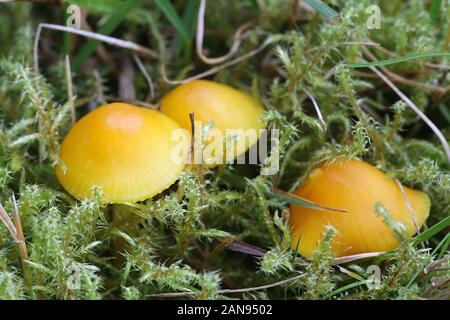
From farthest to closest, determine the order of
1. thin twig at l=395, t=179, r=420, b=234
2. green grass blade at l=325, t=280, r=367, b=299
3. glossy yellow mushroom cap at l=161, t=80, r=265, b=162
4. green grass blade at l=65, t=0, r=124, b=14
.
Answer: green grass blade at l=65, t=0, r=124, b=14 → glossy yellow mushroom cap at l=161, t=80, r=265, b=162 → thin twig at l=395, t=179, r=420, b=234 → green grass blade at l=325, t=280, r=367, b=299

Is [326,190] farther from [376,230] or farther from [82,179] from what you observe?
[82,179]

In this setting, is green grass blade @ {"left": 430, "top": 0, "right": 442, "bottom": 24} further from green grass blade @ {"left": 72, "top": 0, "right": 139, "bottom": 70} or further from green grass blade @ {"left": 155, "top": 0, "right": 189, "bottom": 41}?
green grass blade @ {"left": 72, "top": 0, "right": 139, "bottom": 70}

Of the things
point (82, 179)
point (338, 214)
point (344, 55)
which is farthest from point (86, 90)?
point (338, 214)

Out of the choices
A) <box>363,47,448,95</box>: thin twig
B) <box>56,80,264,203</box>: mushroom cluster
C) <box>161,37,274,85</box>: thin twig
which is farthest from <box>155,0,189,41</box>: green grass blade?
<box>363,47,448,95</box>: thin twig

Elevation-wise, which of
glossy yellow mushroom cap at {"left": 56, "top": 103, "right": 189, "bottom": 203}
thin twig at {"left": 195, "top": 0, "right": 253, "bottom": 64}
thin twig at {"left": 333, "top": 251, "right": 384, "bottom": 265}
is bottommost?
thin twig at {"left": 333, "top": 251, "right": 384, "bottom": 265}

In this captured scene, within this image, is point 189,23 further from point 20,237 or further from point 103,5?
point 20,237

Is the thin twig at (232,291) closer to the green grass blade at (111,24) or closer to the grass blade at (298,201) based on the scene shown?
the grass blade at (298,201)
